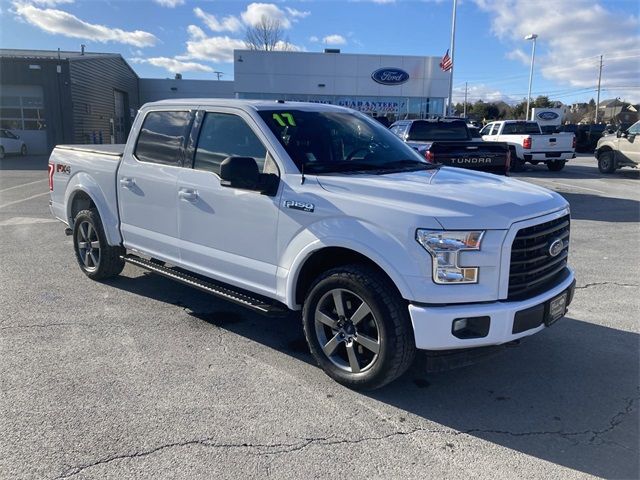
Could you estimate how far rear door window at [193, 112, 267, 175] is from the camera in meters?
4.28

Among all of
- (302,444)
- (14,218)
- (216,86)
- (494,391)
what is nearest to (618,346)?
(494,391)

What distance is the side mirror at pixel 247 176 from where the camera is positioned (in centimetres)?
380

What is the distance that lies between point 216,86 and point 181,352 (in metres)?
44.8

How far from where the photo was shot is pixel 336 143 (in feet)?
14.7

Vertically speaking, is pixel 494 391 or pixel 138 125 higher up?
pixel 138 125

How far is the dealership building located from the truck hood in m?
28.5

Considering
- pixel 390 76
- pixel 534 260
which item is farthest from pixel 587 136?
pixel 534 260

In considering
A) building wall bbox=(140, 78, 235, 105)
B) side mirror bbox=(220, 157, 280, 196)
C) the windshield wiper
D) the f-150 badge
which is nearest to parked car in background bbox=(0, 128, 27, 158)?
building wall bbox=(140, 78, 235, 105)

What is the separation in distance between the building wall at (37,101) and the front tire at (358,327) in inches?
1217

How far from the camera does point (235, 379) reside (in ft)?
12.7

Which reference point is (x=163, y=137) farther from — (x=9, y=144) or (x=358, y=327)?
(x=9, y=144)

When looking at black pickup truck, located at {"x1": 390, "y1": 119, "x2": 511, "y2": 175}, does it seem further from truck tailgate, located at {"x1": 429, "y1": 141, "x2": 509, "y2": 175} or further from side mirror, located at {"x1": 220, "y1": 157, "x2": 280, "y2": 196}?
side mirror, located at {"x1": 220, "y1": 157, "x2": 280, "y2": 196}

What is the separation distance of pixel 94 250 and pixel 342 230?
3.77m

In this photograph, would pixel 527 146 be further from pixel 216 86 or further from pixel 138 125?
pixel 216 86
